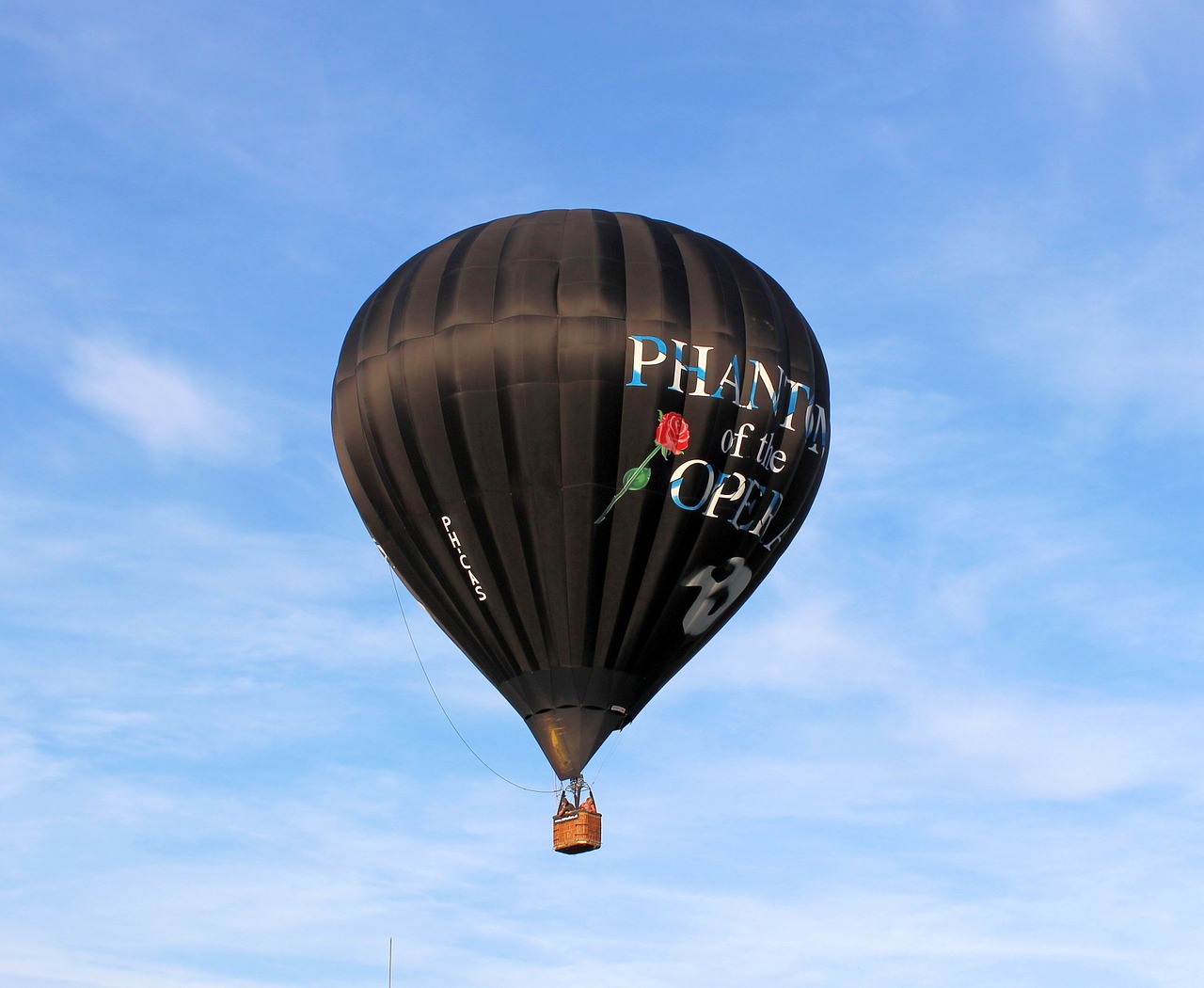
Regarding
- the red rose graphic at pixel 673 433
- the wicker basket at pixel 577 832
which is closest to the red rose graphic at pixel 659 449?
the red rose graphic at pixel 673 433

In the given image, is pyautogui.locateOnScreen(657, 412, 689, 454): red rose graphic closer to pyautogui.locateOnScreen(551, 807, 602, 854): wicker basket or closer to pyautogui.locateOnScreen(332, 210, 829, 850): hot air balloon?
pyautogui.locateOnScreen(332, 210, 829, 850): hot air balloon

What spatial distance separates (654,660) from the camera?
36656 millimetres

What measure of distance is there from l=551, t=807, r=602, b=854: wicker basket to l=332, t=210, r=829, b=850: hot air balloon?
125 millimetres

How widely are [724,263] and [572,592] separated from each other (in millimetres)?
6415

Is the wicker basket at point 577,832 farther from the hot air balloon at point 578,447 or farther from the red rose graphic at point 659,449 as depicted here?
the red rose graphic at point 659,449

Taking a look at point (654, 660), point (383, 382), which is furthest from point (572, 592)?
point (383, 382)

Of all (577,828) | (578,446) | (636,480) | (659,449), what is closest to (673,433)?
(659,449)

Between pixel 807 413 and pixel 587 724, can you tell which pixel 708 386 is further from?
pixel 587 724

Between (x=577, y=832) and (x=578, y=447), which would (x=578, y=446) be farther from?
(x=577, y=832)

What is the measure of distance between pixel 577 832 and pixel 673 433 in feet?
22.1

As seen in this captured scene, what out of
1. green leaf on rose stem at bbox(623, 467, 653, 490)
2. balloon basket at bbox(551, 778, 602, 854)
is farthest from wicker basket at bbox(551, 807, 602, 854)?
green leaf on rose stem at bbox(623, 467, 653, 490)

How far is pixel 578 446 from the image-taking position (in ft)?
115

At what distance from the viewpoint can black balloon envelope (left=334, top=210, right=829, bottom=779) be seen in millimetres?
35312

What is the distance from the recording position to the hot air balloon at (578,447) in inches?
1390
